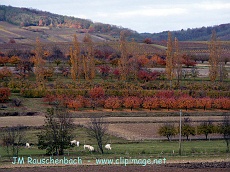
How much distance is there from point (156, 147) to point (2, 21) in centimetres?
14632

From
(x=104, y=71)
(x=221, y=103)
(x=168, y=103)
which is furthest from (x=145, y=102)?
(x=104, y=71)

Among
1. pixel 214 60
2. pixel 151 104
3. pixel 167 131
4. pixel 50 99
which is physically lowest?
pixel 151 104

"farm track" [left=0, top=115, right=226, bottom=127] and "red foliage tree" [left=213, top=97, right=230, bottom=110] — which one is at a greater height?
"red foliage tree" [left=213, top=97, right=230, bottom=110]

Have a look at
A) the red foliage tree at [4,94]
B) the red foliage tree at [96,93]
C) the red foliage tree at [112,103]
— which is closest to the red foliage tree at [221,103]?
the red foliage tree at [112,103]

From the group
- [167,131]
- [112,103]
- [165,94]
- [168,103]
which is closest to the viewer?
[167,131]

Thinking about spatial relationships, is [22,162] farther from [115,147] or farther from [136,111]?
[136,111]

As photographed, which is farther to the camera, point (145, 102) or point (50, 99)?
point (50, 99)

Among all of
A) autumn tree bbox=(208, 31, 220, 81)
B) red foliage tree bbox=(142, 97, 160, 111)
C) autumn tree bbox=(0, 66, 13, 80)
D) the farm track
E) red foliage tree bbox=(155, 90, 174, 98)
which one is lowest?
the farm track

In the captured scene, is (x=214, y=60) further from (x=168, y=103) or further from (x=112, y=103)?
(x=112, y=103)

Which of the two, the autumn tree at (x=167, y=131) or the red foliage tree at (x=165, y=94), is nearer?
the autumn tree at (x=167, y=131)

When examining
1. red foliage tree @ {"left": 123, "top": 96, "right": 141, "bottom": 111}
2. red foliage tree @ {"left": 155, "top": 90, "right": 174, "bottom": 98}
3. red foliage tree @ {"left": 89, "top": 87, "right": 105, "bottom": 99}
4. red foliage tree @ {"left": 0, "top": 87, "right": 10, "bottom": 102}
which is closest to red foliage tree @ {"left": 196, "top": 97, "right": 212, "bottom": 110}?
red foliage tree @ {"left": 155, "top": 90, "right": 174, "bottom": 98}

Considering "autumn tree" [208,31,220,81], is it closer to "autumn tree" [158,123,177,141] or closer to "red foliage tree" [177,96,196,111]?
"red foliage tree" [177,96,196,111]

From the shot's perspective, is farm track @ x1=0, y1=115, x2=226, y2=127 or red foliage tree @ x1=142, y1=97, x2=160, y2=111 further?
red foliage tree @ x1=142, y1=97, x2=160, y2=111

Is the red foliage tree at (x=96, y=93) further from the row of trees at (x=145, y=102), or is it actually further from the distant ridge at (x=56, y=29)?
the distant ridge at (x=56, y=29)
